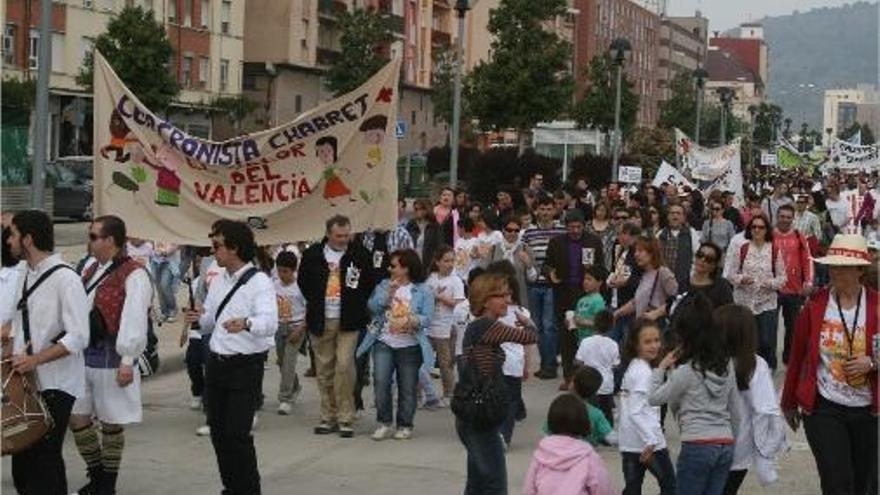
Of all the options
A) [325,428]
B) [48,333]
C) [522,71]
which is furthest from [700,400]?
[522,71]

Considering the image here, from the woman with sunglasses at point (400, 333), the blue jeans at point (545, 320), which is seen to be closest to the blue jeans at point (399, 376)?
the woman with sunglasses at point (400, 333)

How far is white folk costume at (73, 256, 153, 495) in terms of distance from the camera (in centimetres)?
874

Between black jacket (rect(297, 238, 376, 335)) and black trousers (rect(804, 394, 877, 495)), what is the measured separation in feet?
15.6

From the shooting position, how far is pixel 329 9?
2950 inches

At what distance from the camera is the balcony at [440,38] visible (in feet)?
291

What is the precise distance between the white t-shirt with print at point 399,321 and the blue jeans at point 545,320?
13.3ft

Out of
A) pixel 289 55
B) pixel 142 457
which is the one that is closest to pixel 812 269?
pixel 142 457

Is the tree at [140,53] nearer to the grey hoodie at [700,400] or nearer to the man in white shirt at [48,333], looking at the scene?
the man in white shirt at [48,333]

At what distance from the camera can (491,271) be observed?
866cm

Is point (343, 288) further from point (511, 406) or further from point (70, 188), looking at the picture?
point (70, 188)

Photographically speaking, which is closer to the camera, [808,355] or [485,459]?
[808,355]

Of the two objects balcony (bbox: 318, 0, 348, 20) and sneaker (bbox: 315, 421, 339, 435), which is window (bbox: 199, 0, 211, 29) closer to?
balcony (bbox: 318, 0, 348, 20)

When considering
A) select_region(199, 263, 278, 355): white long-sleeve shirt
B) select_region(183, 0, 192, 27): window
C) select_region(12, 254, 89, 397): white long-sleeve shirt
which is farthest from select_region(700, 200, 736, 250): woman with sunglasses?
select_region(183, 0, 192, 27): window

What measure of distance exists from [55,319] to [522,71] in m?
38.6
